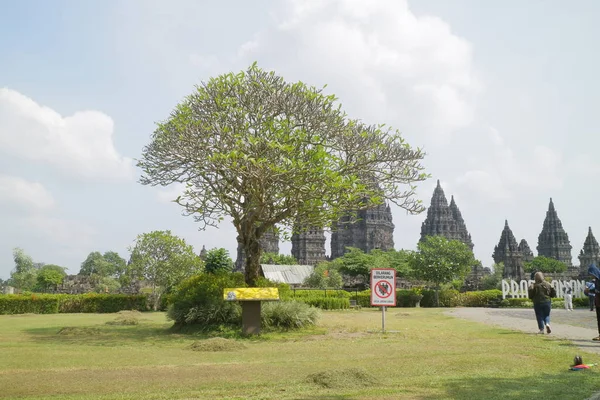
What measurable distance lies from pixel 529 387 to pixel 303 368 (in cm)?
383

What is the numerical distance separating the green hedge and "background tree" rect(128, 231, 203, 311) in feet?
7.59

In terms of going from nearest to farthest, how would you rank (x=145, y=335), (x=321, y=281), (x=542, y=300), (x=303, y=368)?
(x=303, y=368)
(x=542, y=300)
(x=145, y=335)
(x=321, y=281)

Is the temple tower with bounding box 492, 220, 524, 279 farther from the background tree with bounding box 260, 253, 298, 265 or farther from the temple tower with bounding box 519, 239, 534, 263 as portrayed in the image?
the background tree with bounding box 260, 253, 298, 265

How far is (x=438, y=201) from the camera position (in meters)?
117

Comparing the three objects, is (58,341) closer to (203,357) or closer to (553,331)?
(203,357)

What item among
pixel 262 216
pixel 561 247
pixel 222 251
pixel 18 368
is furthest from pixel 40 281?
pixel 561 247

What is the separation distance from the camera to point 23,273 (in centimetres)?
8425

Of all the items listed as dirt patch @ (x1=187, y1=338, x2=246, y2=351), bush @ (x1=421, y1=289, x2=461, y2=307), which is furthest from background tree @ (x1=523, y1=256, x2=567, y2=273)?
dirt patch @ (x1=187, y1=338, x2=246, y2=351)

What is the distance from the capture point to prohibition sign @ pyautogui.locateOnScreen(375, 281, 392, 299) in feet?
53.9

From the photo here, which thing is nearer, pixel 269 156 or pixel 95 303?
pixel 269 156

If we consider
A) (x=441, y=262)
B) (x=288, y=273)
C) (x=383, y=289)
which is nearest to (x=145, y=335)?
(x=383, y=289)

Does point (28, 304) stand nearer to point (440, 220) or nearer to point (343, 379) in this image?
point (343, 379)

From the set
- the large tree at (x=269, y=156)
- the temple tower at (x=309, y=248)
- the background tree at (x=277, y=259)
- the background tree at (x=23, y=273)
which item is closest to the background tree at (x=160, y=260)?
the large tree at (x=269, y=156)

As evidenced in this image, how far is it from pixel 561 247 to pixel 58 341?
399 ft
